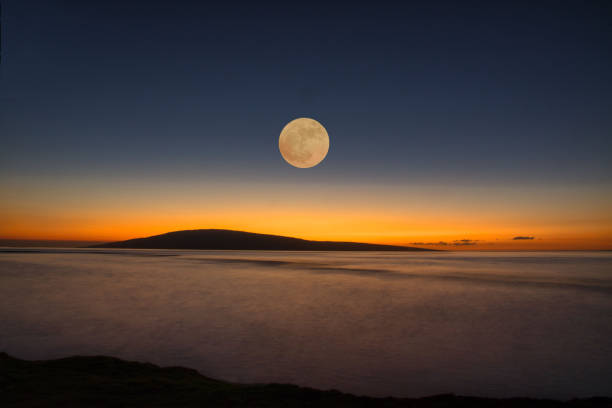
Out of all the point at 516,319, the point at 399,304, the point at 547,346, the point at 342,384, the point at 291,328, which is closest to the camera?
the point at 342,384

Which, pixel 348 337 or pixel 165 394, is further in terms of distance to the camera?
pixel 348 337

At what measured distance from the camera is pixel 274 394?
21.8ft

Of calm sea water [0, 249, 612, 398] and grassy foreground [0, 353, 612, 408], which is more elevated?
grassy foreground [0, 353, 612, 408]

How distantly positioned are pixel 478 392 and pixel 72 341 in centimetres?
1079

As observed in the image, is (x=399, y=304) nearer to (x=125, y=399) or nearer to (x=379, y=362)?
(x=379, y=362)

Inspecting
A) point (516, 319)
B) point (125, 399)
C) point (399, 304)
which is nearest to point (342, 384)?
point (125, 399)

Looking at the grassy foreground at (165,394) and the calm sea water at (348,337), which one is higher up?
the grassy foreground at (165,394)

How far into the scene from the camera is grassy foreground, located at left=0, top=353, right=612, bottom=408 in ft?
20.2

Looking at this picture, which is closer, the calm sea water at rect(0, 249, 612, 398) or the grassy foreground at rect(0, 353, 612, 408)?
the grassy foreground at rect(0, 353, 612, 408)

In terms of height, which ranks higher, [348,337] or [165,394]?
[165,394]

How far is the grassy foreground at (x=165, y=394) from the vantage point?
20.2ft

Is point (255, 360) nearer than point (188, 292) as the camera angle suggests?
Yes

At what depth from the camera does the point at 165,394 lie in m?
6.62

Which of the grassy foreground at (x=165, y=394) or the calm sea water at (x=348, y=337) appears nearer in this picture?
the grassy foreground at (x=165, y=394)
